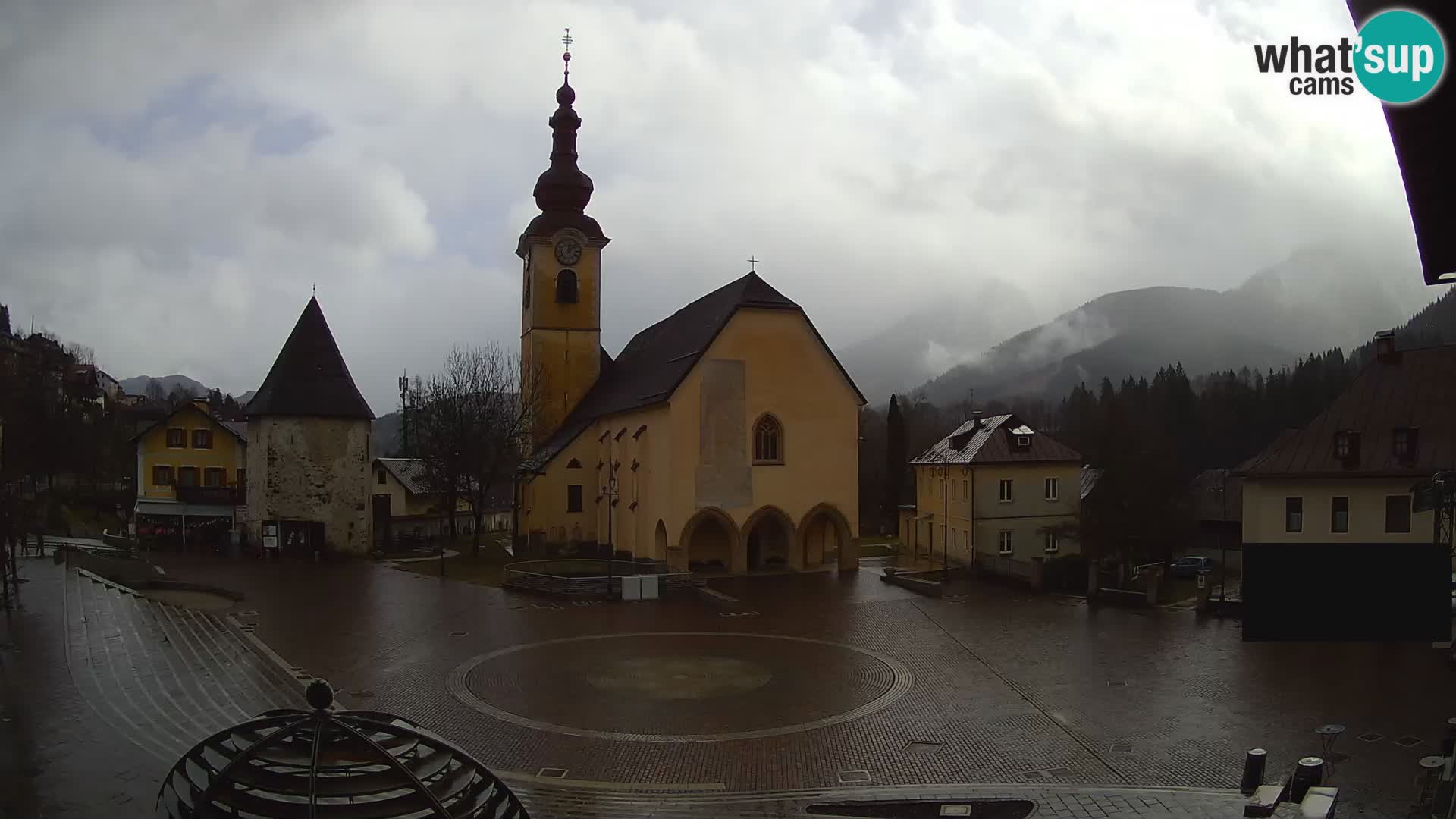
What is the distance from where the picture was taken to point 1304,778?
10.7 m

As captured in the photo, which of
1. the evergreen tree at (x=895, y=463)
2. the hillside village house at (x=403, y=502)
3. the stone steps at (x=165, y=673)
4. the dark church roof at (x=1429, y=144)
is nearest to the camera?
the dark church roof at (x=1429, y=144)

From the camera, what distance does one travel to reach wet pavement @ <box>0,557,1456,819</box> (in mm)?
12312

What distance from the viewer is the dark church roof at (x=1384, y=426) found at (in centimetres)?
2328

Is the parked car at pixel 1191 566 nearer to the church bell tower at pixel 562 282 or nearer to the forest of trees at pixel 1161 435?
the forest of trees at pixel 1161 435

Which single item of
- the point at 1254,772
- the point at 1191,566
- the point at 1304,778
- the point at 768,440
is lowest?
the point at 1191,566

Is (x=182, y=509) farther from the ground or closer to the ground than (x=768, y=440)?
closer to the ground

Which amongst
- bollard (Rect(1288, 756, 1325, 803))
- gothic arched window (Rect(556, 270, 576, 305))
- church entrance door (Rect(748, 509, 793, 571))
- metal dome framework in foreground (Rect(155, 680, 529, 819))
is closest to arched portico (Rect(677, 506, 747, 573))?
church entrance door (Rect(748, 509, 793, 571))

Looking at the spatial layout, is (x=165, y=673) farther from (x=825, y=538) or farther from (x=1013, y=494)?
(x=1013, y=494)

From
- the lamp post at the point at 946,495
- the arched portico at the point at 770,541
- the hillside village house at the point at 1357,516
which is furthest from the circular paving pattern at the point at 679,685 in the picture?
the lamp post at the point at 946,495

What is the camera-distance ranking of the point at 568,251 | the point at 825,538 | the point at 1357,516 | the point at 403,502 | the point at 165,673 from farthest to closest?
the point at 403,502, the point at 568,251, the point at 825,538, the point at 1357,516, the point at 165,673

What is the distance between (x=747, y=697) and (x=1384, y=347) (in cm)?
2052

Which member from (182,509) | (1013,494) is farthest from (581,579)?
(182,509)

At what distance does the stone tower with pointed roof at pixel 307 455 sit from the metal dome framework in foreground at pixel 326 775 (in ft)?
120

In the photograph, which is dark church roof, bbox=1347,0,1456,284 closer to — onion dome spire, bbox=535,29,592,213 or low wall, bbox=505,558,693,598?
low wall, bbox=505,558,693,598
